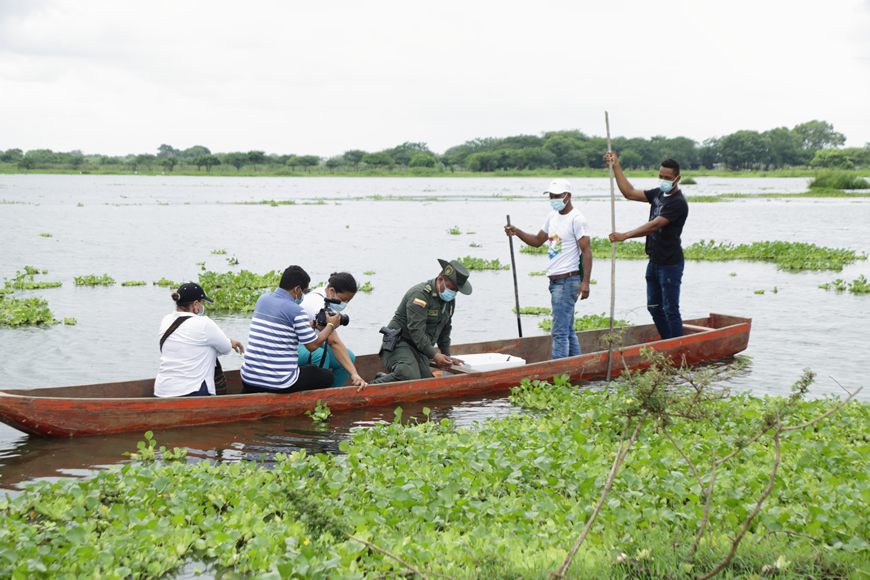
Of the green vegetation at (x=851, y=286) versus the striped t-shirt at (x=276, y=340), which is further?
the green vegetation at (x=851, y=286)

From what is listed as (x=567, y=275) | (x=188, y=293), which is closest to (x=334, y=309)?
(x=188, y=293)

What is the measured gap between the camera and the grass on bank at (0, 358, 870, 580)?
3.85m

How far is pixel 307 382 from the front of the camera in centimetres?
791

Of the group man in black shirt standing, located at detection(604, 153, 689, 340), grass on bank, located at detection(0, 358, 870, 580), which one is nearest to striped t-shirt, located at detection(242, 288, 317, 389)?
grass on bank, located at detection(0, 358, 870, 580)

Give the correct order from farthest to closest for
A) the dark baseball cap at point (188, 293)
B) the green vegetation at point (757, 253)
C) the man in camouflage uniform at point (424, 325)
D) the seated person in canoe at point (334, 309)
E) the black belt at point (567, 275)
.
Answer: the green vegetation at point (757, 253), the black belt at point (567, 275), the man in camouflage uniform at point (424, 325), the seated person in canoe at point (334, 309), the dark baseball cap at point (188, 293)

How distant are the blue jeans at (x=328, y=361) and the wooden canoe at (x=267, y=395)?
0.51 m

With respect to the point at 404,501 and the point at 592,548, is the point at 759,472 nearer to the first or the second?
the point at 592,548

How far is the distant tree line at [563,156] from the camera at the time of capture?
14038 centimetres

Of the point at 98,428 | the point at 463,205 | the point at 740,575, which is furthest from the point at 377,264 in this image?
the point at 463,205

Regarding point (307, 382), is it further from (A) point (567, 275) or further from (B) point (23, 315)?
(B) point (23, 315)

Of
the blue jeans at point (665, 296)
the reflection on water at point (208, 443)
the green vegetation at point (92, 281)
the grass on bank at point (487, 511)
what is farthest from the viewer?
the green vegetation at point (92, 281)

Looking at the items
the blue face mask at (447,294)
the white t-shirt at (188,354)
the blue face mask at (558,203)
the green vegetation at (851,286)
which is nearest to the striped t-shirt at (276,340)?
the white t-shirt at (188,354)

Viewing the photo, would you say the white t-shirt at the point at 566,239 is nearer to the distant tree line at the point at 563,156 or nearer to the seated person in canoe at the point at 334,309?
the seated person in canoe at the point at 334,309

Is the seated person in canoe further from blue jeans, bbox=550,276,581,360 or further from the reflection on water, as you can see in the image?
blue jeans, bbox=550,276,581,360
